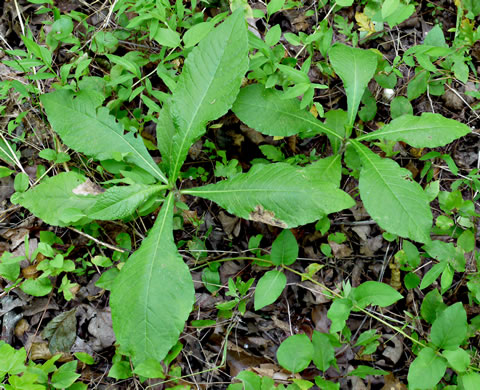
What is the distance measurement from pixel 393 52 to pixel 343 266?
1927 millimetres

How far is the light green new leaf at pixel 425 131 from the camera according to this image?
2365mm

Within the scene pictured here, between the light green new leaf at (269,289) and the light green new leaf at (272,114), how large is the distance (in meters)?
0.94

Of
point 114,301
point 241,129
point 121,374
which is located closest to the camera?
point 114,301

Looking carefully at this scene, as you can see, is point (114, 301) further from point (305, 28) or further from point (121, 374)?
point (305, 28)

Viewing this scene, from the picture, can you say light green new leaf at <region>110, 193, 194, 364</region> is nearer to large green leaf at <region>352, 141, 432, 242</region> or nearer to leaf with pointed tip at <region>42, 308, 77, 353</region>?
leaf with pointed tip at <region>42, 308, 77, 353</region>

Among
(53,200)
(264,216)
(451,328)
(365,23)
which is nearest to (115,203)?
(53,200)

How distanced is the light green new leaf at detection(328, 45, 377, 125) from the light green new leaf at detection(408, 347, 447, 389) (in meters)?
1.51

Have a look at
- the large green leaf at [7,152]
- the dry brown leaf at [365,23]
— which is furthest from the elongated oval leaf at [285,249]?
the large green leaf at [7,152]

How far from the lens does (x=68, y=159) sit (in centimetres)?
283

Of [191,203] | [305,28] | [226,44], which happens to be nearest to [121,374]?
[191,203]

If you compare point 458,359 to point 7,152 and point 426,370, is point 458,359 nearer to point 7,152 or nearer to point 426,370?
point 426,370

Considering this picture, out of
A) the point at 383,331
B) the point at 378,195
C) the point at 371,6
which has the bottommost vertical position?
the point at 383,331

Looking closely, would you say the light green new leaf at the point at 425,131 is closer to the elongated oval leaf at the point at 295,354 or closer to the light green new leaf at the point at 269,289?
the light green new leaf at the point at 269,289

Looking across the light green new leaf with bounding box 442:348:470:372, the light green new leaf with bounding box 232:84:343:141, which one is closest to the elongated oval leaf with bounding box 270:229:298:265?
the light green new leaf with bounding box 232:84:343:141
